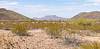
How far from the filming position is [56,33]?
93.6 feet

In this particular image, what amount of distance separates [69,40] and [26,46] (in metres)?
5.26

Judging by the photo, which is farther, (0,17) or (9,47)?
(0,17)

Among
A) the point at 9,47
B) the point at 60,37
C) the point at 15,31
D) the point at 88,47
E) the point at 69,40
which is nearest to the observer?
the point at 88,47

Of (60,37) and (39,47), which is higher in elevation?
(39,47)

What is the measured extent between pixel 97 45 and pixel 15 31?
1415 centimetres

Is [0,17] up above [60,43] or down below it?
below

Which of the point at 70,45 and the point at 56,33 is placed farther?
the point at 56,33

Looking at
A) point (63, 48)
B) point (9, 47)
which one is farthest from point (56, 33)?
point (9, 47)

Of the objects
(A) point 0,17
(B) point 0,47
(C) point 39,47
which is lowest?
(A) point 0,17

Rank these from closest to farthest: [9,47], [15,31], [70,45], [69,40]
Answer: [9,47]
[70,45]
[69,40]
[15,31]

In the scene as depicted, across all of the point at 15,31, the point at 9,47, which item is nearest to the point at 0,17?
the point at 15,31

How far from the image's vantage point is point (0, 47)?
16.8 meters

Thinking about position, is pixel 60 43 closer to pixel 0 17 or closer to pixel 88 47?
pixel 88 47

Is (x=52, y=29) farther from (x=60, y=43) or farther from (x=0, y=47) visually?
(x=0, y=47)
